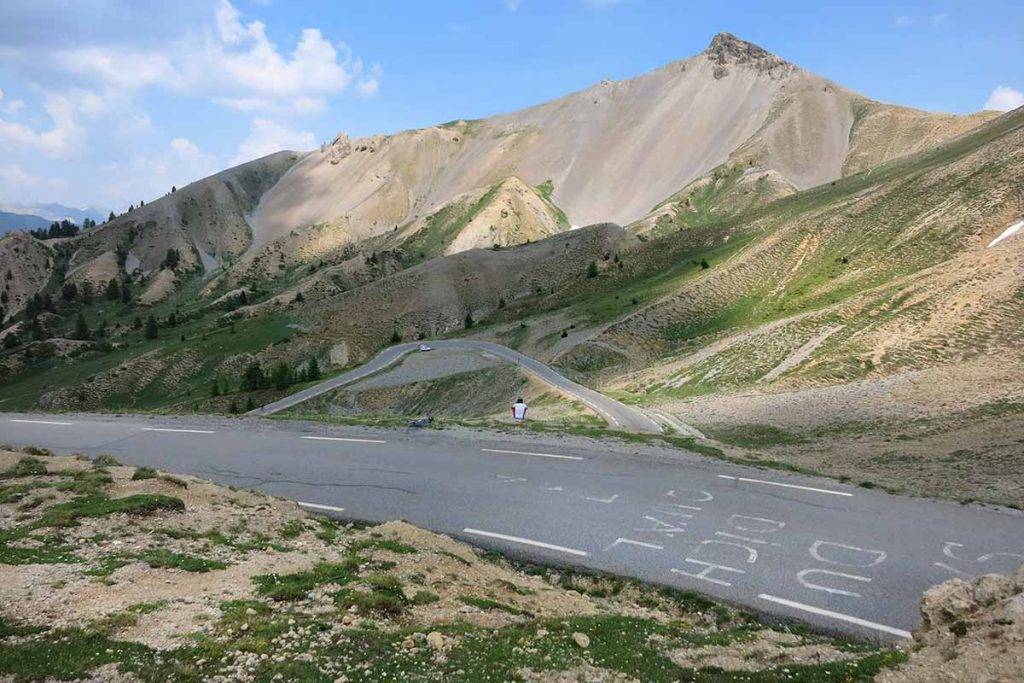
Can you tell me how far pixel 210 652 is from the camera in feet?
30.6

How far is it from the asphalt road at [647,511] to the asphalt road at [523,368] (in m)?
9.99

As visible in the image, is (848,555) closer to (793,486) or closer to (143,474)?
(793,486)

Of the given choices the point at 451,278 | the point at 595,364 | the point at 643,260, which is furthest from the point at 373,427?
the point at 451,278

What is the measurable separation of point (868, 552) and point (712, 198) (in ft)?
619

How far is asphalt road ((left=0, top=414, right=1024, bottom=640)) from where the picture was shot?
14.7m

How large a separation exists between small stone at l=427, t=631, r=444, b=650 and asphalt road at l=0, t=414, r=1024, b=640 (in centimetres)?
618

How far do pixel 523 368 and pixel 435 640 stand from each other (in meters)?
52.9

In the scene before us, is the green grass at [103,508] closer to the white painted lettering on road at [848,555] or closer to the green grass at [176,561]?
the green grass at [176,561]

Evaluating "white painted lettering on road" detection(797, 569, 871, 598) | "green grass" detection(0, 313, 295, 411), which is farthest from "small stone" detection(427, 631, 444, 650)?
"green grass" detection(0, 313, 295, 411)

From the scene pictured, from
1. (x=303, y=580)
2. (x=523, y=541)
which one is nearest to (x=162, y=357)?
(x=523, y=541)

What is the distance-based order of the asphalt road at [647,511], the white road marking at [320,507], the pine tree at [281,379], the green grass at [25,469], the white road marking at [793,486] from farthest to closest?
the pine tree at [281,379] → the white road marking at [793,486] → the white road marking at [320,507] → the green grass at [25,469] → the asphalt road at [647,511]

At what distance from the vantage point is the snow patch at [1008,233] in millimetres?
52906

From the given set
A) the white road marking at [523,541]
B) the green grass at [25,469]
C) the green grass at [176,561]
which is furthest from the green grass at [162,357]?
the green grass at [176,561]

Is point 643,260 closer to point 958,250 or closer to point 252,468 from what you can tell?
point 958,250
